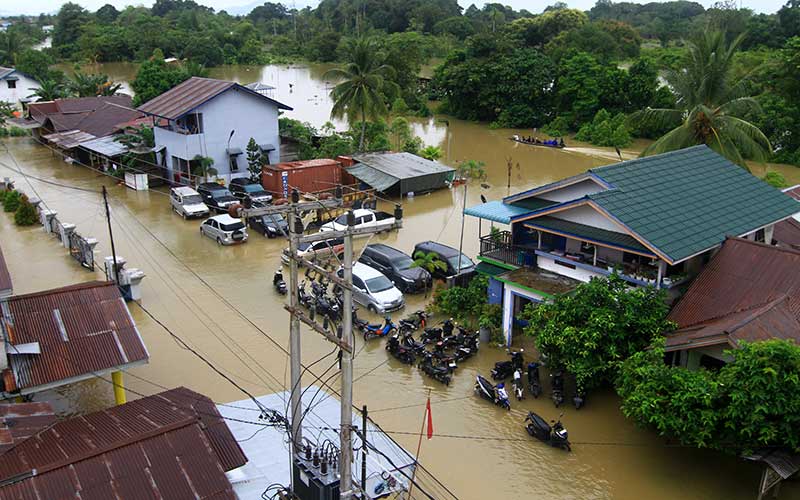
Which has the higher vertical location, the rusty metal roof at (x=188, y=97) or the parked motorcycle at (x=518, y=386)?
the rusty metal roof at (x=188, y=97)

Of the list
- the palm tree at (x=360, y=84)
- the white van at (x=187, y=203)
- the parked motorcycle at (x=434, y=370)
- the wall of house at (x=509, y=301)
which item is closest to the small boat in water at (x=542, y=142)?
the palm tree at (x=360, y=84)

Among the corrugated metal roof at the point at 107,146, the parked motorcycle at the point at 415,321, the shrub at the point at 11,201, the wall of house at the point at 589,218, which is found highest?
the wall of house at the point at 589,218

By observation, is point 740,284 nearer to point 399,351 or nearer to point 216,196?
point 399,351

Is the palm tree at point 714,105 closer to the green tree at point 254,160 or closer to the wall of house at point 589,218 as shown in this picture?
the wall of house at point 589,218

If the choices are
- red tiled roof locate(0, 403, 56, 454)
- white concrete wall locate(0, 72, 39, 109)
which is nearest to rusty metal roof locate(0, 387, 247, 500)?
red tiled roof locate(0, 403, 56, 454)

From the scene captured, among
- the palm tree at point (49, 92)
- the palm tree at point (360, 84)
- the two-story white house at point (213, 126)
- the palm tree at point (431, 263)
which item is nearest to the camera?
the palm tree at point (431, 263)

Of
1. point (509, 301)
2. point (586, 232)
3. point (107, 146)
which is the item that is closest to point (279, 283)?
point (509, 301)

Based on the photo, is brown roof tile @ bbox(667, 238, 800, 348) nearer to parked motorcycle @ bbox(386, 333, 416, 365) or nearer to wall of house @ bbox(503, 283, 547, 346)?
wall of house @ bbox(503, 283, 547, 346)

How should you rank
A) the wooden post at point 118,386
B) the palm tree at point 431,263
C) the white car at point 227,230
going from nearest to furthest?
the wooden post at point 118,386 < the palm tree at point 431,263 < the white car at point 227,230
